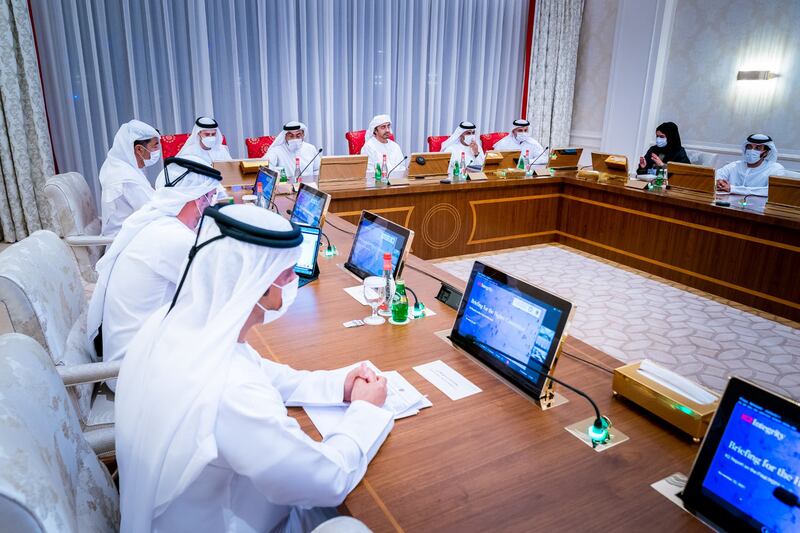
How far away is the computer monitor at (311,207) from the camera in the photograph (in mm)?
2678

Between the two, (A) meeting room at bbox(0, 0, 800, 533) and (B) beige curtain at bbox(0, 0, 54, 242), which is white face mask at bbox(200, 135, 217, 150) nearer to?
(A) meeting room at bbox(0, 0, 800, 533)

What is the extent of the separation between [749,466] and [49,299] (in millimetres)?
1997

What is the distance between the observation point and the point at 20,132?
4887mm

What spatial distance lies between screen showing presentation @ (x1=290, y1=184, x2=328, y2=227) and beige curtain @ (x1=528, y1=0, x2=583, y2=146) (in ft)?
19.1

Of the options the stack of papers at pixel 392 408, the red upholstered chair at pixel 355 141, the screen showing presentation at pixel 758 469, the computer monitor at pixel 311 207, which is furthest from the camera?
the red upholstered chair at pixel 355 141

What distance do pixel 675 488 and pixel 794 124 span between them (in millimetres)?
6086

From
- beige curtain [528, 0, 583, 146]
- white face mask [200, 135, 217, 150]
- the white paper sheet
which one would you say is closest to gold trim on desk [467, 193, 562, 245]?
white face mask [200, 135, 217, 150]

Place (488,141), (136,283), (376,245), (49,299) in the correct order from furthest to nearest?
(488,141), (376,245), (136,283), (49,299)

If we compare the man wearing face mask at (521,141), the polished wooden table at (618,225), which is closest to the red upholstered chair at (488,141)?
the man wearing face mask at (521,141)

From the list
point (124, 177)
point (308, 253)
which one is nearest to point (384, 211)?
point (124, 177)

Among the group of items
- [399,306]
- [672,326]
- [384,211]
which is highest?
[399,306]

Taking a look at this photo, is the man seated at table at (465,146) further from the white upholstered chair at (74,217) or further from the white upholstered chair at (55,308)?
the white upholstered chair at (55,308)

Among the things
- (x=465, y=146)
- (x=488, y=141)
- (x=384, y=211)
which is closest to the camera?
(x=384, y=211)

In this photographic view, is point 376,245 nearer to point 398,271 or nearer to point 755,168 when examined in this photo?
point 398,271
